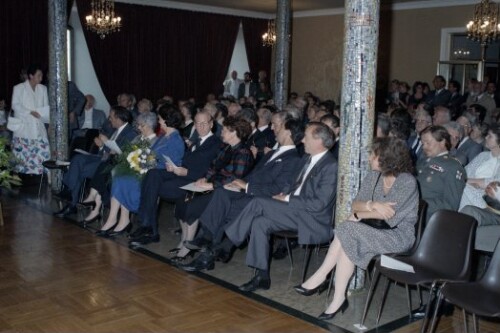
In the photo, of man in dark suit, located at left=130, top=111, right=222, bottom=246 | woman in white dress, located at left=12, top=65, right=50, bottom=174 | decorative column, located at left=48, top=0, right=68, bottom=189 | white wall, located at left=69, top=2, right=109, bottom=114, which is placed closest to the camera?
man in dark suit, located at left=130, top=111, right=222, bottom=246

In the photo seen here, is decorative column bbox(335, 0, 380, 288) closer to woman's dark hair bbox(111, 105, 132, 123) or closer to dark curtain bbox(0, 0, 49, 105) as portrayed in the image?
woman's dark hair bbox(111, 105, 132, 123)

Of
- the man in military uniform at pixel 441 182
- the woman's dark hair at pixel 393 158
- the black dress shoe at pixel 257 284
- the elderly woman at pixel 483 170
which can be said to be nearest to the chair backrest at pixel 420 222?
the woman's dark hair at pixel 393 158

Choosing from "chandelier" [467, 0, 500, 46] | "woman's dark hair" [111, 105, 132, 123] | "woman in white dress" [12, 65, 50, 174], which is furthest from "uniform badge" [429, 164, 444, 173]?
"chandelier" [467, 0, 500, 46]

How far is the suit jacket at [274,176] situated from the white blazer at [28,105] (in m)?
4.40

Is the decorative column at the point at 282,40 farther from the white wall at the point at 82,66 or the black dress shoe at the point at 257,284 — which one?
the white wall at the point at 82,66

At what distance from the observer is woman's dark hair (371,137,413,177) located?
387 centimetres

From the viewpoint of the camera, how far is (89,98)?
9.38 m

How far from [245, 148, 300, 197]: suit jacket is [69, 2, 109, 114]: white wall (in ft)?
30.5

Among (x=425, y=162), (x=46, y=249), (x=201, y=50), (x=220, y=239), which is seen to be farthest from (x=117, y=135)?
(x=201, y=50)

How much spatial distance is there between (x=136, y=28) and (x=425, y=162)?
1039cm

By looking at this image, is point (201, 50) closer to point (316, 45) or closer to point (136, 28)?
point (136, 28)

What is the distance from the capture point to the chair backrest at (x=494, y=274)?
3320 millimetres

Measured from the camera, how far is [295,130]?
5172mm

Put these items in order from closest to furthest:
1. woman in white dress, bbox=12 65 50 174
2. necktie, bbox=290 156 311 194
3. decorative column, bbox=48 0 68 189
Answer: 1. necktie, bbox=290 156 311 194
2. decorative column, bbox=48 0 68 189
3. woman in white dress, bbox=12 65 50 174
